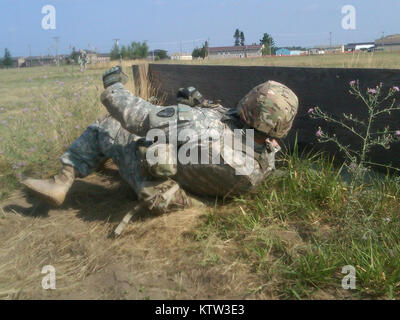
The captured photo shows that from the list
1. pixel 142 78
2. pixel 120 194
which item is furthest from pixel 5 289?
pixel 142 78

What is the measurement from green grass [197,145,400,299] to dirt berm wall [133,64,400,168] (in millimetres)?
316

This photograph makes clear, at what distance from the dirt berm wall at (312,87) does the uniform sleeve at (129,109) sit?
1.39 meters

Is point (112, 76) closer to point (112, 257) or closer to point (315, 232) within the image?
point (112, 257)

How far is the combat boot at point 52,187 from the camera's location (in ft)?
9.32

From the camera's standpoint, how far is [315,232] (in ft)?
7.78

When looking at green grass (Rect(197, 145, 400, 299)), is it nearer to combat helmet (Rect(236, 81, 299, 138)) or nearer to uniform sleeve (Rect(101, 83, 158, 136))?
combat helmet (Rect(236, 81, 299, 138))

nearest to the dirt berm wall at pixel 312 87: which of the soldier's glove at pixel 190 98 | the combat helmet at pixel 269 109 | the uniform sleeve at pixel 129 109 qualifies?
the combat helmet at pixel 269 109

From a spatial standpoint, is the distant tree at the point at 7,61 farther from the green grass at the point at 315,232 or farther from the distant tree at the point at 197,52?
the green grass at the point at 315,232

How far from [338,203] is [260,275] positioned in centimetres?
82

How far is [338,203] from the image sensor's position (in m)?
2.53

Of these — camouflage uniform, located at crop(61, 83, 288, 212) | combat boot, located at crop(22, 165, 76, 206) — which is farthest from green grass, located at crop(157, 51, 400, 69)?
combat boot, located at crop(22, 165, 76, 206)

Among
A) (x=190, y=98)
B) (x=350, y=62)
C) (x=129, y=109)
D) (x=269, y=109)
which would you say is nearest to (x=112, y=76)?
(x=129, y=109)

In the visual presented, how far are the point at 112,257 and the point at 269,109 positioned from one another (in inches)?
51.6

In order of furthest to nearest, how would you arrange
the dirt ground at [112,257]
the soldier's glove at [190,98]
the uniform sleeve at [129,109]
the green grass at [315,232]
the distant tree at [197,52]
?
the distant tree at [197,52] < the soldier's glove at [190,98] < the uniform sleeve at [129,109] < the dirt ground at [112,257] < the green grass at [315,232]
